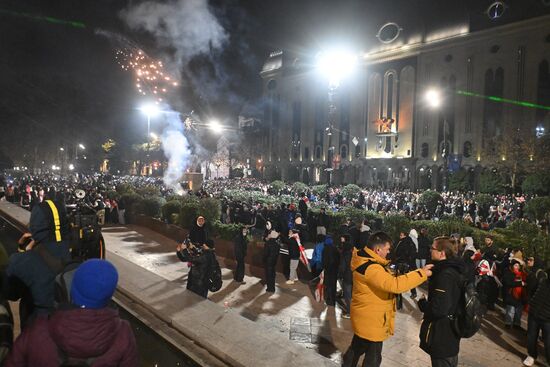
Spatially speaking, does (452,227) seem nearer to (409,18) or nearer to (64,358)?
(64,358)

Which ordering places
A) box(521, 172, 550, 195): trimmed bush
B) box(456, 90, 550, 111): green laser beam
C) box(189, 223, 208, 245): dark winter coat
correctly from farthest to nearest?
box(456, 90, 550, 111): green laser beam → box(521, 172, 550, 195): trimmed bush → box(189, 223, 208, 245): dark winter coat

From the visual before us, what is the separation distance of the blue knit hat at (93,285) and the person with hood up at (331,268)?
19.2ft

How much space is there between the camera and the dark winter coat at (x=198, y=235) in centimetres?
707

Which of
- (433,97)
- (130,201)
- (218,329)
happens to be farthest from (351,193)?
(218,329)

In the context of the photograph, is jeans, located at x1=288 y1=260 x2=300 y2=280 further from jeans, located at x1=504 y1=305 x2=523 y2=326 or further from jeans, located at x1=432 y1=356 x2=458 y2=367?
jeans, located at x1=432 y1=356 x2=458 y2=367

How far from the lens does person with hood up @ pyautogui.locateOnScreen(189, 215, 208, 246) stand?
23.3 feet

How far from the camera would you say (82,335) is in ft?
6.66

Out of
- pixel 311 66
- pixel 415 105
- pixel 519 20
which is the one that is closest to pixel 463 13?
pixel 519 20

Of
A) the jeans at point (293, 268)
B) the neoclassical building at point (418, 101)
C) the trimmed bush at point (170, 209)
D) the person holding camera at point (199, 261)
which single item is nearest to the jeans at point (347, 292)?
the jeans at point (293, 268)

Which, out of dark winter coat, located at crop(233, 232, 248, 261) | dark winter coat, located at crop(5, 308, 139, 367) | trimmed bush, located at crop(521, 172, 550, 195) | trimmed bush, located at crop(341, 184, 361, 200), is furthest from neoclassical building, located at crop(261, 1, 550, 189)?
dark winter coat, located at crop(5, 308, 139, 367)

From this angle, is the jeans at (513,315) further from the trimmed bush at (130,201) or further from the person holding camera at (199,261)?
the trimmed bush at (130,201)

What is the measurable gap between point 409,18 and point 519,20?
46.2 feet

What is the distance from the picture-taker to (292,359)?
186 inches

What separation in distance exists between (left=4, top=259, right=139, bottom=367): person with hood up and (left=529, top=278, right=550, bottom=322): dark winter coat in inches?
201
